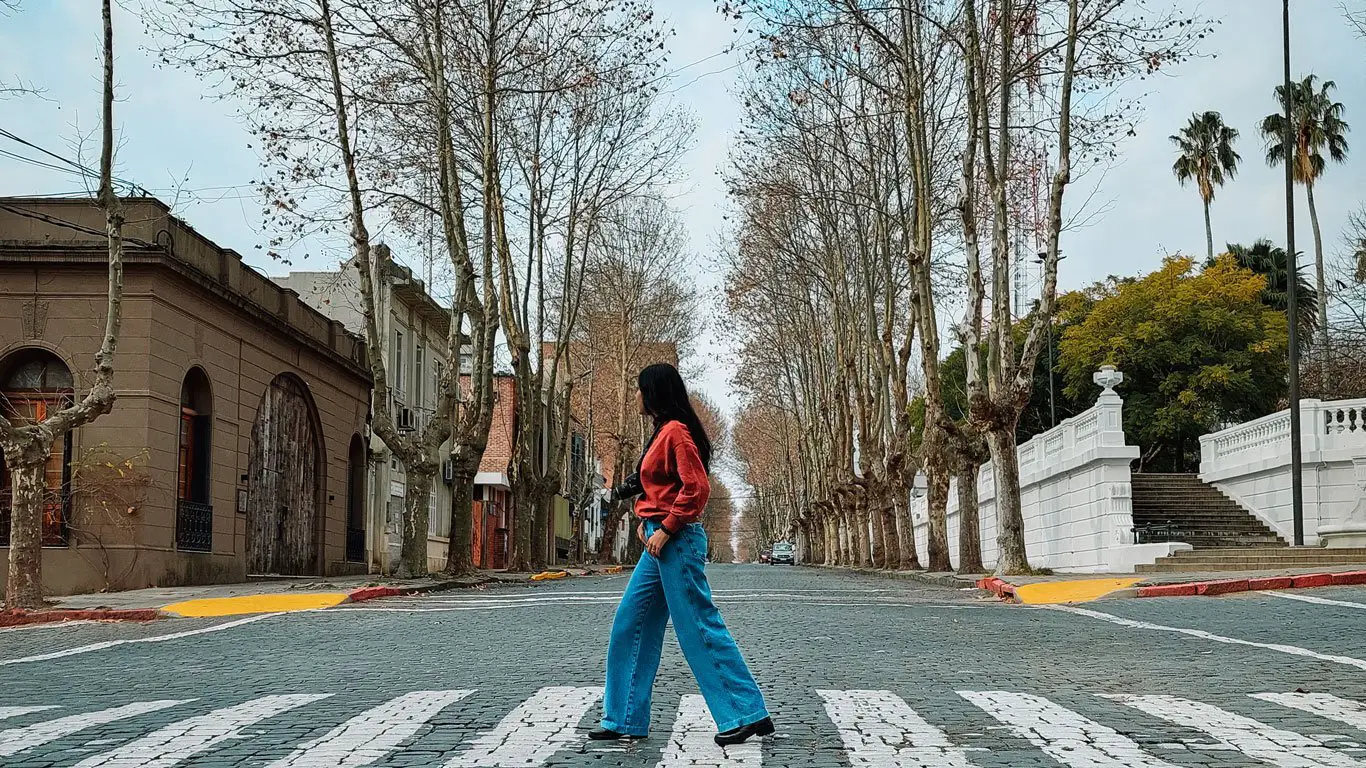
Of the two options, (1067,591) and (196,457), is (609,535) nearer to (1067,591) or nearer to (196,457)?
(196,457)

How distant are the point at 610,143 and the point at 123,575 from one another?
18.0 meters

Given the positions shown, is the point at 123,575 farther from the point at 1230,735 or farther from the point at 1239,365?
the point at 1239,365

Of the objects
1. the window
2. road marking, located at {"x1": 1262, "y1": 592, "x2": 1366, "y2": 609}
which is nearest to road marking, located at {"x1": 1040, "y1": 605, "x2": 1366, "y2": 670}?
road marking, located at {"x1": 1262, "y1": 592, "x2": 1366, "y2": 609}

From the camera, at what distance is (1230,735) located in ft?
20.5

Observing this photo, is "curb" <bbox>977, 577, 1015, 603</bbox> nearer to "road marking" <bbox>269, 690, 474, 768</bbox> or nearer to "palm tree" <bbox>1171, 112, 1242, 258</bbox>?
"road marking" <bbox>269, 690, 474, 768</bbox>

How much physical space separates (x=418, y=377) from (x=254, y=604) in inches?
1059

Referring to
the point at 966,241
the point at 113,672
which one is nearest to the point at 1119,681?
the point at 113,672

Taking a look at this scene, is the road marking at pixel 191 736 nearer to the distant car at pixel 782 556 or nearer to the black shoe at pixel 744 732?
the black shoe at pixel 744 732

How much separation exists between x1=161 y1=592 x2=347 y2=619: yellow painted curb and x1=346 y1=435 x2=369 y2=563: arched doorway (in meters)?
16.9

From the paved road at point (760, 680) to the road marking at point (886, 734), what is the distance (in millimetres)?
22

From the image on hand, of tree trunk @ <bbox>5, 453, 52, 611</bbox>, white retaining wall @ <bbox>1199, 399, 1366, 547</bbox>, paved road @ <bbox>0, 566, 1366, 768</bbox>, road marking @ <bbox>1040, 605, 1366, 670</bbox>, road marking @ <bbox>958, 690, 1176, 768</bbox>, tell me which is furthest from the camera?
white retaining wall @ <bbox>1199, 399, 1366, 547</bbox>

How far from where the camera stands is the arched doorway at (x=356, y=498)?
35562 millimetres

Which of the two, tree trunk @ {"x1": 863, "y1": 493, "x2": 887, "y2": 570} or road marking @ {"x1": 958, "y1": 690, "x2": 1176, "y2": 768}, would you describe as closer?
road marking @ {"x1": 958, "y1": 690, "x2": 1176, "y2": 768}

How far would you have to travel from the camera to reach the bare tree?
50.1 ft
